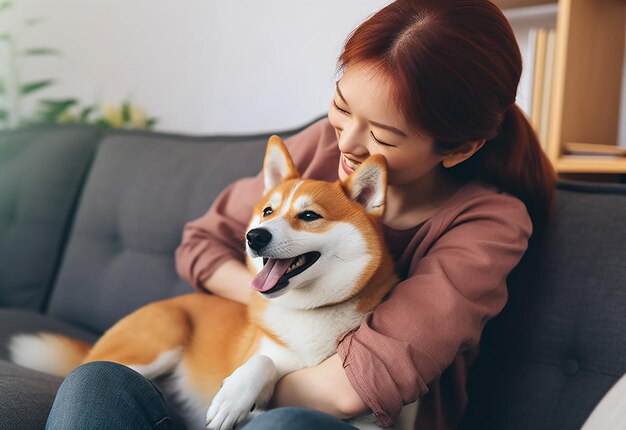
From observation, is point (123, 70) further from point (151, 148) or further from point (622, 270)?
point (622, 270)

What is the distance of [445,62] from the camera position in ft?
3.08

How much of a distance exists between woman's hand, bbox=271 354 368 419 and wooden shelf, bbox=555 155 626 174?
2.58ft

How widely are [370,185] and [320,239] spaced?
0.11 m

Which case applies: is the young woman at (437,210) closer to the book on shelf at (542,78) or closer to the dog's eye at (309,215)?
the dog's eye at (309,215)

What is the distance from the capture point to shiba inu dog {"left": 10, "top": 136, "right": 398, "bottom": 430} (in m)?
0.91

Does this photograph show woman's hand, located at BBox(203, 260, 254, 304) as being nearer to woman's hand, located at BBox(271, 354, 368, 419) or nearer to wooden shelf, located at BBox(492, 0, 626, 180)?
woman's hand, located at BBox(271, 354, 368, 419)

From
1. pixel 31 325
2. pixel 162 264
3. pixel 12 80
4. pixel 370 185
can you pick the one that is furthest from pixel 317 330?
pixel 12 80

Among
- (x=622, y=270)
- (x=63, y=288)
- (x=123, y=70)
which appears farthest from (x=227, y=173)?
(x=123, y=70)

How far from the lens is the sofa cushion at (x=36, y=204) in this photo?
1.87 m

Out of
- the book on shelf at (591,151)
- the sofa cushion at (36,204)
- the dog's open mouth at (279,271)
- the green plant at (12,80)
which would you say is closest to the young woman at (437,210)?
the dog's open mouth at (279,271)

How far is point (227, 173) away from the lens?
159cm

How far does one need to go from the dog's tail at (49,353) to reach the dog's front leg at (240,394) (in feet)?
1.83

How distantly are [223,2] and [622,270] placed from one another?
1.65m

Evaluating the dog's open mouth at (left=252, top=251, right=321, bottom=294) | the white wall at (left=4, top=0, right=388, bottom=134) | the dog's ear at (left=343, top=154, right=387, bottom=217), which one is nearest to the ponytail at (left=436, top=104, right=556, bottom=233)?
the dog's ear at (left=343, top=154, right=387, bottom=217)
